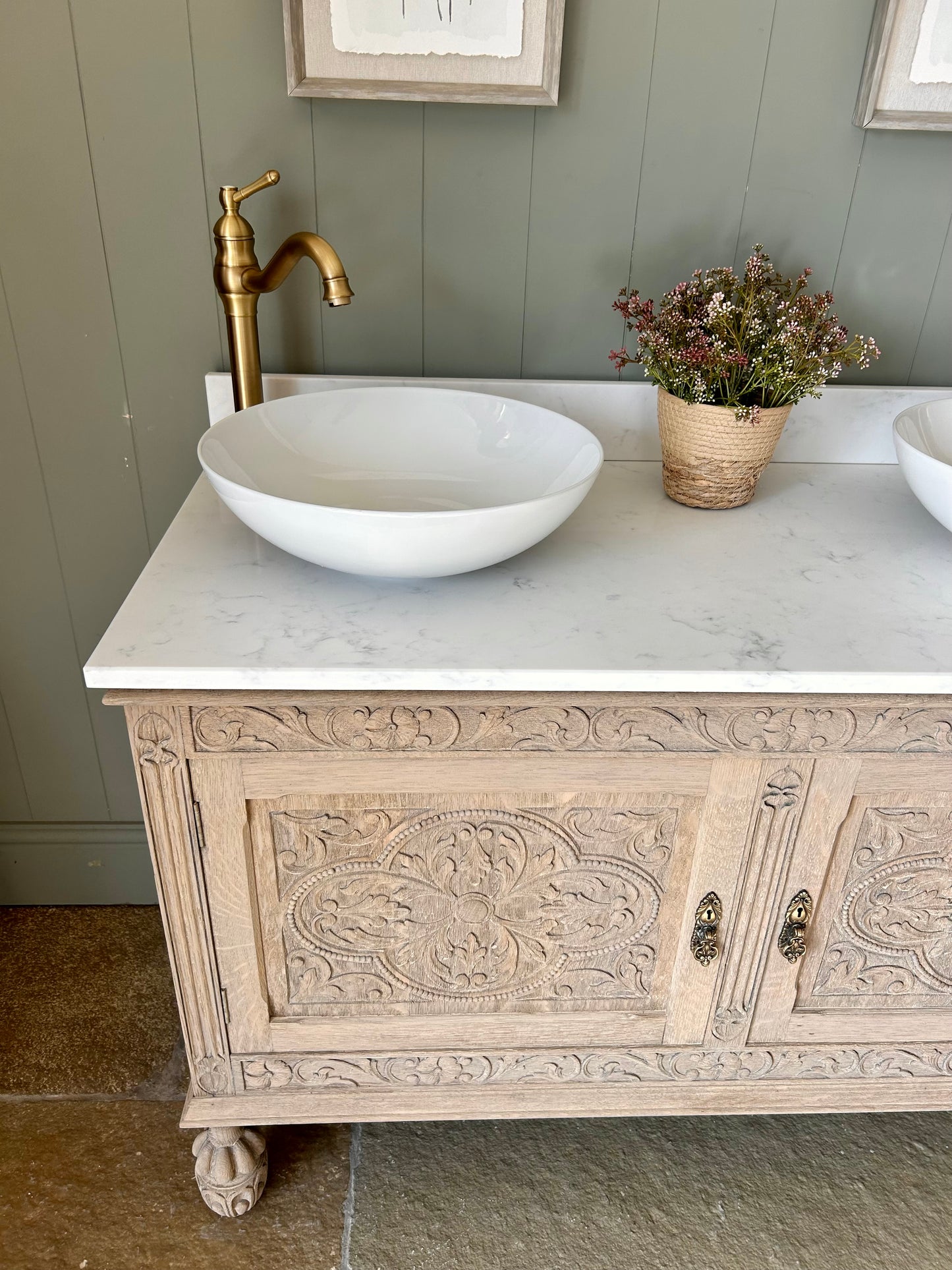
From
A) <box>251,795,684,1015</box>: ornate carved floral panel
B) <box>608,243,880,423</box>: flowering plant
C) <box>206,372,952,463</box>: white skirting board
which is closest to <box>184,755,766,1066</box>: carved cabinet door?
<box>251,795,684,1015</box>: ornate carved floral panel

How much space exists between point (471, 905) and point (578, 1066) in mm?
264

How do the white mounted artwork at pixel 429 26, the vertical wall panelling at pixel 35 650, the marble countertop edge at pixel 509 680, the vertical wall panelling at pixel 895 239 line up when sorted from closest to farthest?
the marble countertop edge at pixel 509 680 < the white mounted artwork at pixel 429 26 < the vertical wall panelling at pixel 895 239 < the vertical wall panelling at pixel 35 650

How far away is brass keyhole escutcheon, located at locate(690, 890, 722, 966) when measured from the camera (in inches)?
37.8

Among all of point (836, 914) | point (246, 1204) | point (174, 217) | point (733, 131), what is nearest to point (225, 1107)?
point (246, 1204)

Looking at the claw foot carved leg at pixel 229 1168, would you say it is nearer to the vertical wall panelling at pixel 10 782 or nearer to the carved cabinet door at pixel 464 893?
the carved cabinet door at pixel 464 893

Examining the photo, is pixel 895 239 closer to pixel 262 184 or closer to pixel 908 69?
pixel 908 69

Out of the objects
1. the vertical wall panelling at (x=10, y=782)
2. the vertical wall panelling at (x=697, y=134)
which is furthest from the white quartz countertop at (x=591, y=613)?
the vertical wall panelling at (x=10, y=782)

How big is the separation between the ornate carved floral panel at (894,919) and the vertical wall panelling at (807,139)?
72 cm

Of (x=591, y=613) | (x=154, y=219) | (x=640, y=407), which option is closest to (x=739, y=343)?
(x=640, y=407)

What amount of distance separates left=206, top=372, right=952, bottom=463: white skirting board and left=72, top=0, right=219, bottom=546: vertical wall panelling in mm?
73

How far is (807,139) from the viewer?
1128 millimetres

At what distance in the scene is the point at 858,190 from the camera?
3.80 feet

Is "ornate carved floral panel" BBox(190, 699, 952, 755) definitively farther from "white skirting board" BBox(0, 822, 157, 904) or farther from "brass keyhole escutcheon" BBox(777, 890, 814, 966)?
"white skirting board" BBox(0, 822, 157, 904)

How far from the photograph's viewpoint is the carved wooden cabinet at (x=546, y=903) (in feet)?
2.83
